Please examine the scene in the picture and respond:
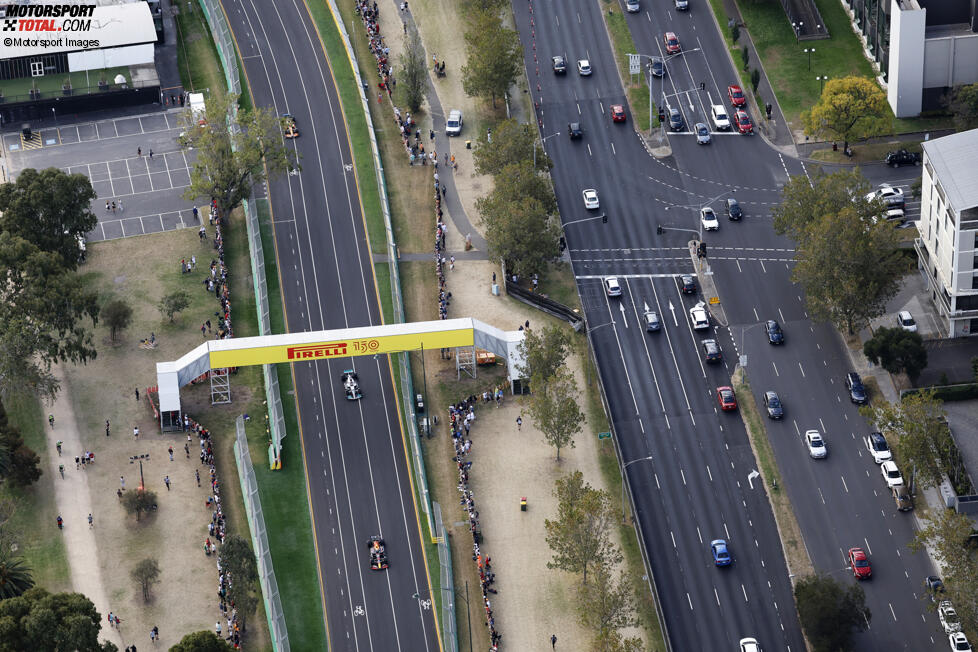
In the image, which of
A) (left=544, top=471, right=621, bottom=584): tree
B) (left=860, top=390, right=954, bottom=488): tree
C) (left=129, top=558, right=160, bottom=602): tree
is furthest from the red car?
(left=129, top=558, right=160, bottom=602): tree

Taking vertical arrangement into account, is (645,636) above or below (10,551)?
below

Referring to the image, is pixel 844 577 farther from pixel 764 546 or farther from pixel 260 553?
pixel 260 553

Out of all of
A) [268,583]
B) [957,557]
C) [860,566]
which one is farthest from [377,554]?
[957,557]

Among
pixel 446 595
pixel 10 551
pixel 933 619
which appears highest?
pixel 10 551

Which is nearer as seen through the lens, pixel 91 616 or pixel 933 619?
pixel 91 616

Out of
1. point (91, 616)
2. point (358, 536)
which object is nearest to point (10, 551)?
point (91, 616)

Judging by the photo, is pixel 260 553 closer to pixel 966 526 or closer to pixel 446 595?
pixel 446 595
